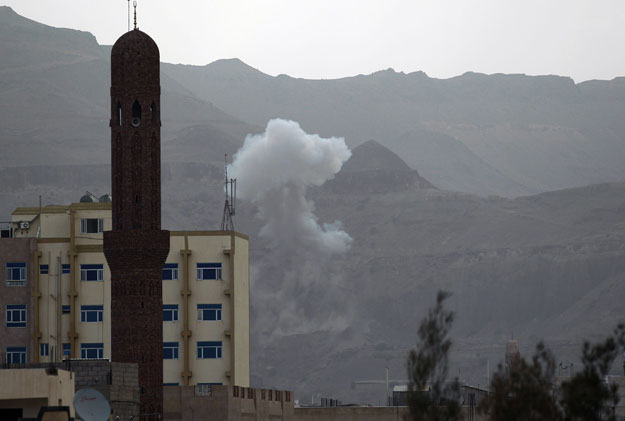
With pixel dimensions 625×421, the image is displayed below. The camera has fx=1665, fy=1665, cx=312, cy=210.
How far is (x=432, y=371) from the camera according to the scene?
4925 centimetres

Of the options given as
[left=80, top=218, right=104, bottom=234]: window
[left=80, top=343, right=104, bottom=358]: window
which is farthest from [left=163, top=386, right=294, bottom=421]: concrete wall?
[left=80, top=218, right=104, bottom=234]: window

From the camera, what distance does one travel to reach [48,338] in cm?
10781

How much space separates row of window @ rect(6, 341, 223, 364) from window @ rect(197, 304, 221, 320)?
5.38 ft

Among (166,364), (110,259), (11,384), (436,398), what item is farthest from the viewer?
(166,364)

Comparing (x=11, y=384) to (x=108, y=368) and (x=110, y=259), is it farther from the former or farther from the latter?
(x=110, y=259)

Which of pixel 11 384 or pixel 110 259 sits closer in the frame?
pixel 11 384

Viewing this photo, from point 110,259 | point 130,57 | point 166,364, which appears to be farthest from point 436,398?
point 166,364

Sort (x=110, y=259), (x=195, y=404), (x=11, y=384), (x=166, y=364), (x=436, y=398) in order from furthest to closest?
(x=166, y=364) → (x=195, y=404) → (x=110, y=259) → (x=11, y=384) → (x=436, y=398)

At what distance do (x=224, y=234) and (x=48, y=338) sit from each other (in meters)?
13.2

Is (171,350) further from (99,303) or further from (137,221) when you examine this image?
(137,221)

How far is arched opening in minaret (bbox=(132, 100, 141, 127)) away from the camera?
82.8m

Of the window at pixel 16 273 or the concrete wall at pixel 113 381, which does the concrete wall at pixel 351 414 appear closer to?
the window at pixel 16 273

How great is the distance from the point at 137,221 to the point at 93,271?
28.5 meters

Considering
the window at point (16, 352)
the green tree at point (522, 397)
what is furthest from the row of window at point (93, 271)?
the green tree at point (522, 397)
